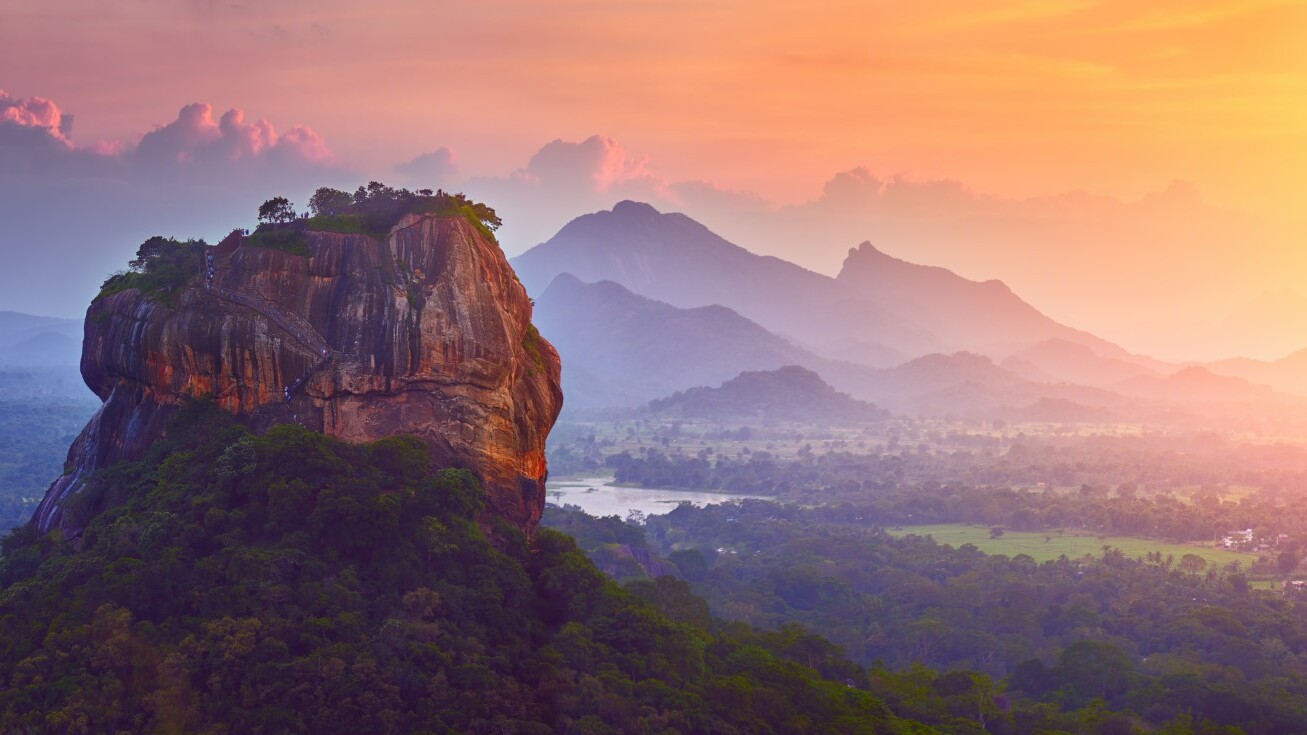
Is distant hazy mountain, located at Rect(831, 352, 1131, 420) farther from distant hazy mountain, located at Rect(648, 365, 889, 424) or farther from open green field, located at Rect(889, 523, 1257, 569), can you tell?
open green field, located at Rect(889, 523, 1257, 569)

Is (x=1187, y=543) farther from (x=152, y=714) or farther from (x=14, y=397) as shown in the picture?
(x=14, y=397)

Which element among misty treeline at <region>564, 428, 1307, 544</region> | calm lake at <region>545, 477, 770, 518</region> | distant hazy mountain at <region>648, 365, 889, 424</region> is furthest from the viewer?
distant hazy mountain at <region>648, 365, 889, 424</region>

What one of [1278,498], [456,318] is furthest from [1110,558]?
[456,318]

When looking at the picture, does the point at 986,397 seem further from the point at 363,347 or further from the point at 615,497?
the point at 363,347

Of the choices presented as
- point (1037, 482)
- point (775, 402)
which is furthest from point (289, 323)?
point (775, 402)

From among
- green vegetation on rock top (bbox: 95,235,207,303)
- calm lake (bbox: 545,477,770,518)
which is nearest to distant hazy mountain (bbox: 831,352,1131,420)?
calm lake (bbox: 545,477,770,518)

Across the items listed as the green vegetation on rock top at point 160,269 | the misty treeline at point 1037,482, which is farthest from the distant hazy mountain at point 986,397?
the green vegetation on rock top at point 160,269
